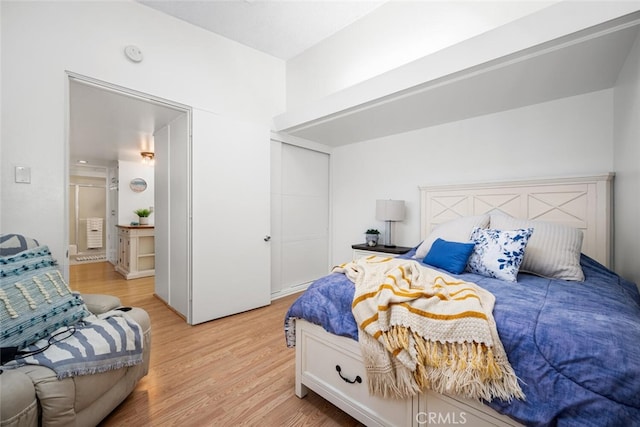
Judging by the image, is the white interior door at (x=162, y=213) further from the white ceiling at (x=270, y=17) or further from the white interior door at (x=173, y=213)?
the white ceiling at (x=270, y=17)

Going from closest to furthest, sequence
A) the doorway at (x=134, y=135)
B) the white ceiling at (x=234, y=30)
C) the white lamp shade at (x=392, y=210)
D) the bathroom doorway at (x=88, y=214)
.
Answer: the doorway at (x=134, y=135), the white ceiling at (x=234, y=30), the white lamp shade at (x=392, y=210), the bathroom doorway at (x=88, y=214)

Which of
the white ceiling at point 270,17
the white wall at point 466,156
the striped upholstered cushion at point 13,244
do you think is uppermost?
the white ceiling at point 270,17

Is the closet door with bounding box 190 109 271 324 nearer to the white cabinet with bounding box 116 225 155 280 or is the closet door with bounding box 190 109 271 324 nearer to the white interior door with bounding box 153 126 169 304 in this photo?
the white interior door with bounding box 153 126 169 304

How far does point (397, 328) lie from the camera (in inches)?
45.3

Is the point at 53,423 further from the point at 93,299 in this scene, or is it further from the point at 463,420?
the point at 463,420

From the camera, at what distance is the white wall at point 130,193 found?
216 inches

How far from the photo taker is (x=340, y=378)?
56.9 inches

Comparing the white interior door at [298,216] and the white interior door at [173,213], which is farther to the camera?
the white interior door at [298,216]

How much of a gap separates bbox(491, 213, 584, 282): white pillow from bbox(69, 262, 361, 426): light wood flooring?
5.08 feet

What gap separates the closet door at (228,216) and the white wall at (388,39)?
913 millimetres

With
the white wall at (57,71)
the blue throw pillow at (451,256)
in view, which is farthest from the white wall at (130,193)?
the blue throw pillow at (451,256)

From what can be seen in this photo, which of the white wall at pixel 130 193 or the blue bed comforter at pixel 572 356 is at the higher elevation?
the white wall at pixel 130 193

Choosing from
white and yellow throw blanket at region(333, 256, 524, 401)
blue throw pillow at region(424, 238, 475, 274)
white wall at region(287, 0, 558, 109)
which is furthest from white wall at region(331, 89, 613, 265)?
white and yellow throw blanket at region(333, 256, 524, 401)

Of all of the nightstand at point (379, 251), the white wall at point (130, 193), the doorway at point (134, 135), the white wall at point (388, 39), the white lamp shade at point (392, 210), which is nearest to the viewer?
the white wall at point (388, 39)
